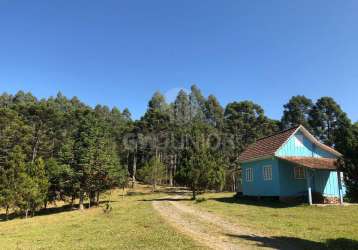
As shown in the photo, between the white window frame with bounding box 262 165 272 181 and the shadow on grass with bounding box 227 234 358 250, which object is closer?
the shadow on grass with bounding box 227 234 358 250

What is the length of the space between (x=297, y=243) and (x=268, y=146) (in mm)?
18842

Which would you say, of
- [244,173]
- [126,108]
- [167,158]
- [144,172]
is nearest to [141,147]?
[167,158]

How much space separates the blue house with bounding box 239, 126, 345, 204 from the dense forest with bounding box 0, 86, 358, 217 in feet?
14.8

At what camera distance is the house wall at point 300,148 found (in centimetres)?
2703

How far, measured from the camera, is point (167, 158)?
223ft

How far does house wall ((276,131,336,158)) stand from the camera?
1064 inches

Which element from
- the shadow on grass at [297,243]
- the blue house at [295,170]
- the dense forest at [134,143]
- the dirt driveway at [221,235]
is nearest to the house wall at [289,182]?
the blue house at [295,170]

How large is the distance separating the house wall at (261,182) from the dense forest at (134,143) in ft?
8.72

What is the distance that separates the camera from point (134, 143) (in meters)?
62.6

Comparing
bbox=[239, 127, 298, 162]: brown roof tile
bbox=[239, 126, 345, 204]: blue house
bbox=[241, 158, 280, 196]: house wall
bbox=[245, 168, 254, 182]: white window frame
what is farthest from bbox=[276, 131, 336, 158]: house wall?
bbox=[245, 168, 254, 182]: white window frame

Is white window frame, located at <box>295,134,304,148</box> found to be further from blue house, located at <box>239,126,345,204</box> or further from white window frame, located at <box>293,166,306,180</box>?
white window frame, located at <box>293,166,306,180</box>

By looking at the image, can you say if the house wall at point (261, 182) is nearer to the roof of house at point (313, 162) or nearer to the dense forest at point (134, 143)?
the roof of house at point (313, 162)

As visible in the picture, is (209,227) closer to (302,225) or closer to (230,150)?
(302,225)

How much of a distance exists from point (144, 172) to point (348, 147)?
40528mm
